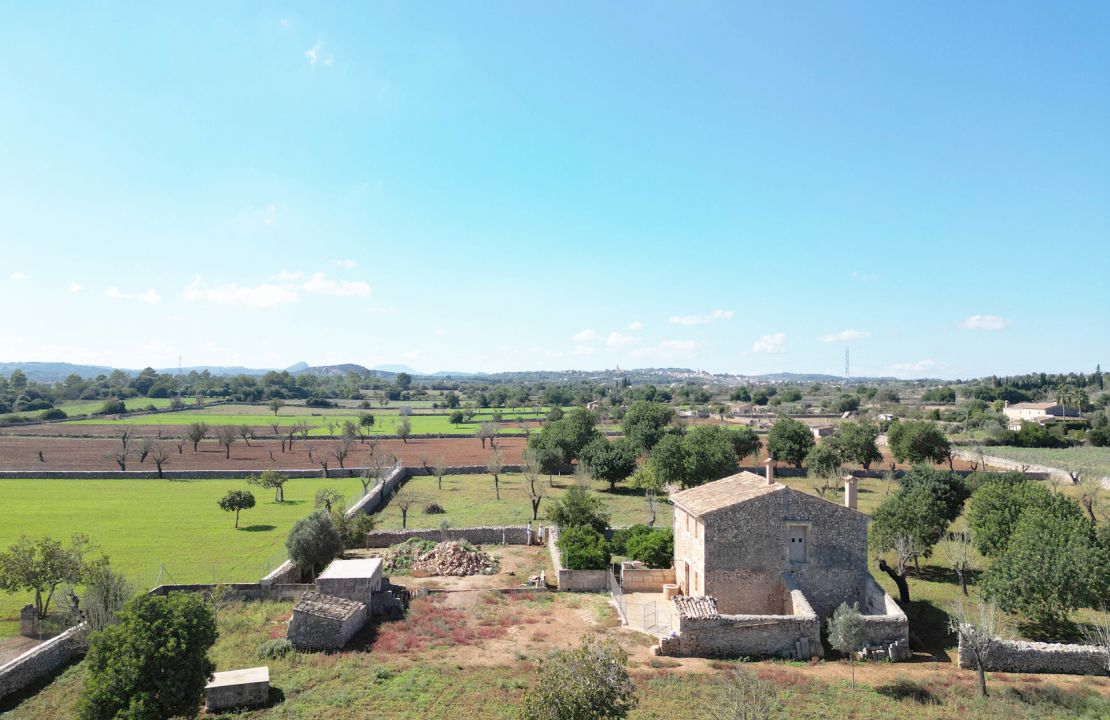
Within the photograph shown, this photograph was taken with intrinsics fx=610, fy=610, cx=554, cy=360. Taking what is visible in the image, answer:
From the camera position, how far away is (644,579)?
29906 millimetres

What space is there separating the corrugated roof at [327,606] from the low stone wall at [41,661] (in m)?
7.27

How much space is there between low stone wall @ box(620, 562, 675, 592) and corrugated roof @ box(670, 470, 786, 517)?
3.66 metres

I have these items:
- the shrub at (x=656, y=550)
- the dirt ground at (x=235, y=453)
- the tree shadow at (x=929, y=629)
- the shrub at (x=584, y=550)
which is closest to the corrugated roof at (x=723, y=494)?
the shrub at (x=656, y=550)

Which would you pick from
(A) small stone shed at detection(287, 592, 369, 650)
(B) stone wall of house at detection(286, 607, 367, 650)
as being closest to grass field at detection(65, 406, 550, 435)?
(A) small stone shed at detection(287, 592, 369, 650)

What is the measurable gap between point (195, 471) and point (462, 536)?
3888 centimetres

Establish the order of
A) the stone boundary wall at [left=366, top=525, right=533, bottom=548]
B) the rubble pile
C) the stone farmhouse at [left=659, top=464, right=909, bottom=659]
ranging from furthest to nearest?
the stone boundary wall at [left=366, top=525, right=533, bottom=548] < the rubble pile < the stone farmhouse at [left=659, top=464, right=909, bottom=659]

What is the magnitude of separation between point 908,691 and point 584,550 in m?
14.5

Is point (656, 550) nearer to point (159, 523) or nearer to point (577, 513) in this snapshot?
point (577, 513)

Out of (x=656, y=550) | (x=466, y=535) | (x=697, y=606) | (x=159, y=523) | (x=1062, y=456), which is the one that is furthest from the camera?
(x=1062, y=456)

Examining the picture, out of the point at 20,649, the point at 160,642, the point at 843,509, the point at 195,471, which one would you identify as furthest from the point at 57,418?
the point at 843,509

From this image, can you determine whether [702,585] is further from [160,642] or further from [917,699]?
[160,642]

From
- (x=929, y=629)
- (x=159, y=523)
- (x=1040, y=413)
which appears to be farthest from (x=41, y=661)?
(x=1040, y=413)

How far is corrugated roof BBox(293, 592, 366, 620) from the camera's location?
22688 millimetres

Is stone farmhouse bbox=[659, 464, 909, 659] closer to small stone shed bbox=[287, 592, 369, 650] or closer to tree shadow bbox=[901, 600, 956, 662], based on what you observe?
tree shadow bbox=[901, 600, 956, 662]
